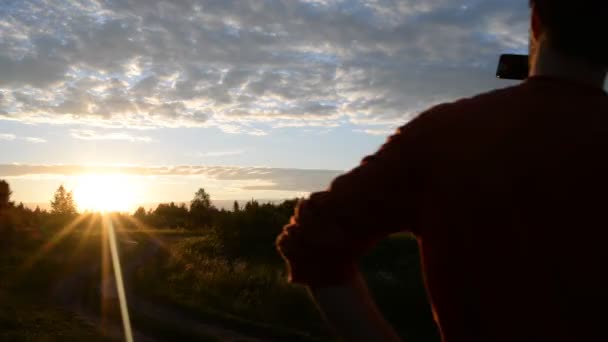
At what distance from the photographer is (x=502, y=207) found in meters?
1.26

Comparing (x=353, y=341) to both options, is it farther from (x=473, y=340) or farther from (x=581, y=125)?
(x=581, y=125)

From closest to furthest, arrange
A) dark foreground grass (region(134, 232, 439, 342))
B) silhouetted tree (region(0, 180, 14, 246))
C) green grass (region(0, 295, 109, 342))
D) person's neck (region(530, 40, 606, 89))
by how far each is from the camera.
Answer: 1. person's neck (region(530, 40, 606, 89))
2. green grass (region(0, 295, 109, 342))
3. dark foreground grass (region(134, 232, 439, 342))
4. silhouetted tree (region(0, 180, 14, 246))

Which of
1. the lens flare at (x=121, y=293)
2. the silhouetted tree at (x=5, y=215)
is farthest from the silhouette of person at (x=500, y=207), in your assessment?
the silhouetted tree at (x=5, y=215)

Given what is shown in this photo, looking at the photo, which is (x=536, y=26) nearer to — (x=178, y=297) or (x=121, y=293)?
(x=178, y=297)

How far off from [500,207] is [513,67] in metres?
1.49

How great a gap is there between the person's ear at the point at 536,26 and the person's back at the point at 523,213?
0.44 ft

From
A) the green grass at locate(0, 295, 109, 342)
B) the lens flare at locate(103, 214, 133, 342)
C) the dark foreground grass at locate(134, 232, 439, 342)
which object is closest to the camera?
the green grass at locate(0, 295, 109, 342)

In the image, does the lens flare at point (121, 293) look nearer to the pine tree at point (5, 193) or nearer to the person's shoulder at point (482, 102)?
the pine tree at point (5, 193)

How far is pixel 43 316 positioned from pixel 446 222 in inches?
517

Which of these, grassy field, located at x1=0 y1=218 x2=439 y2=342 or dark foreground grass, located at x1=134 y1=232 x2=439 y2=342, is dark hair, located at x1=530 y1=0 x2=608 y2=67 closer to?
grassy field, located at x1=0 y1=218 x2=439 y2=342

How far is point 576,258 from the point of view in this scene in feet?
4.03

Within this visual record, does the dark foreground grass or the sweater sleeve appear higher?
the sweater sleeve

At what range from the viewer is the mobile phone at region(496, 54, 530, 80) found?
8.34 feet

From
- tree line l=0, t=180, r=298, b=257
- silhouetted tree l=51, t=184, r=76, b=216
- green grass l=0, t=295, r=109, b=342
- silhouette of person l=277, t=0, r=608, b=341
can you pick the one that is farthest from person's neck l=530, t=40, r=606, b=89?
silhouetted tree l=51, t=184, r=76, b=216
